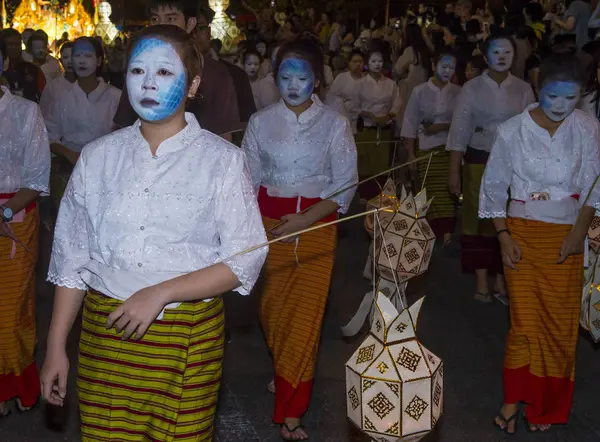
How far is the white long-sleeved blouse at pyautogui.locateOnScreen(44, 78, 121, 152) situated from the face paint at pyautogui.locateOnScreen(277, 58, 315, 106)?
93.4 inches

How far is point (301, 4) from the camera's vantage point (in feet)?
105

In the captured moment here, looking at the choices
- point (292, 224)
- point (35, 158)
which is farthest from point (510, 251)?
point (35, 158)

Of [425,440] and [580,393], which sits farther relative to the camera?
[580,393]

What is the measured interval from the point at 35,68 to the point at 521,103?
5.12m

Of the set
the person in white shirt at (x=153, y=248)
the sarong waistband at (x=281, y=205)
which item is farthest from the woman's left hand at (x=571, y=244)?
the person in white shirt at (x=153, y=248)

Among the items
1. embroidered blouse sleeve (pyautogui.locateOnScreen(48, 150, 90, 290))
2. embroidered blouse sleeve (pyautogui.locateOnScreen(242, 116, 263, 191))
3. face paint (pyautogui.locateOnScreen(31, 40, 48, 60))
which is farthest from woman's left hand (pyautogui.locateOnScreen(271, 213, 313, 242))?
face paint (pyautogui.locateOnScreen(31, 40, 48, 60))

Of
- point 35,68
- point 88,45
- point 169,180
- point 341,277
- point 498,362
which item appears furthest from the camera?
point 35,68

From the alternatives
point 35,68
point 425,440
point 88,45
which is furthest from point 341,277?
point 35,68

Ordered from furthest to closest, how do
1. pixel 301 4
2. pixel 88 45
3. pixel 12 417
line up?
pixel 301 4 < pixel 88 45 < pixel 12 417

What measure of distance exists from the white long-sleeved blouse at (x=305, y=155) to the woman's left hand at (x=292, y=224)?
1.10 feet

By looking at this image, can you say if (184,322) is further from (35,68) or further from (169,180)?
(35,68)

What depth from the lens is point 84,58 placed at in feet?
23.5

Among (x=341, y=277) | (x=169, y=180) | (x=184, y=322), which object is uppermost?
(x=169, y=180)

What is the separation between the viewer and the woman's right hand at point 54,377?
3.09 m
